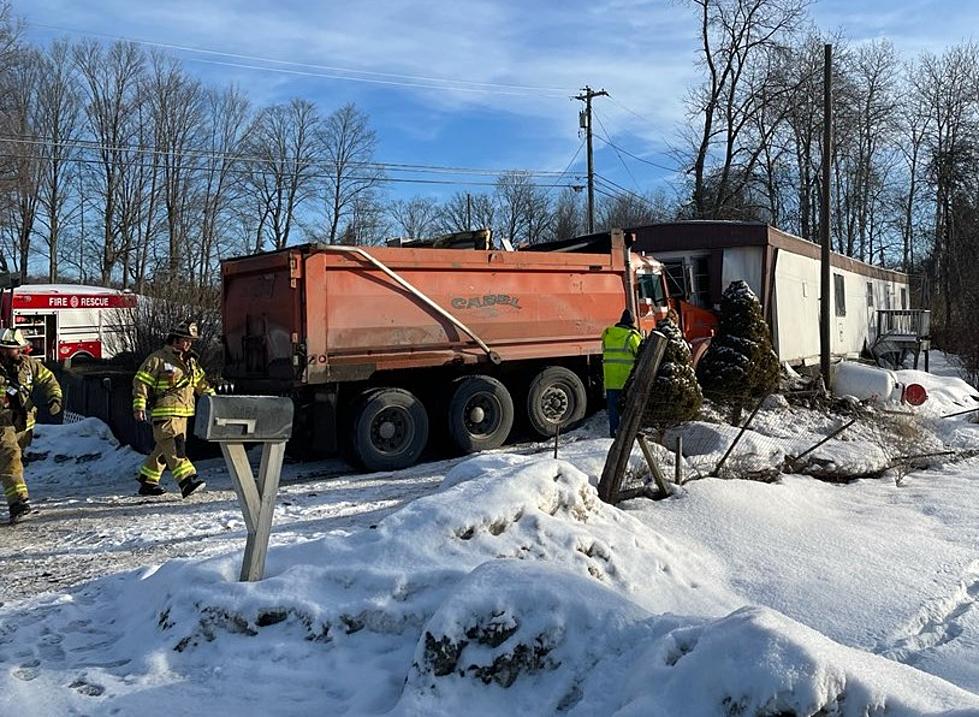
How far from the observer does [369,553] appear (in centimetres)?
472

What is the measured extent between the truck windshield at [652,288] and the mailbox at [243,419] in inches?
347

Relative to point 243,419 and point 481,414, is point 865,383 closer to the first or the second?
point 481,414

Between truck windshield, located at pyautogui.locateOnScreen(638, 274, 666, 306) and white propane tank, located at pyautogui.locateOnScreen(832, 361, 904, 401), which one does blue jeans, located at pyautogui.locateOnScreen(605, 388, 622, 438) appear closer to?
truck windshield, located at pyautogui.locateOnScreen(638, 274, 666, 306)

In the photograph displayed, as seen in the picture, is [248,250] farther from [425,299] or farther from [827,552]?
[827,552]

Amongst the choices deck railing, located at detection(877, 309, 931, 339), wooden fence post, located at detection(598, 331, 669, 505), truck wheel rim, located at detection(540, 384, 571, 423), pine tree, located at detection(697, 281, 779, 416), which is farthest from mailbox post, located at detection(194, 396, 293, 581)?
deck railing, located at detection(877, 309, 931, 339)

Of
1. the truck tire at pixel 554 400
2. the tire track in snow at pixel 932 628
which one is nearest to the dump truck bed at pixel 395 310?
the truck tire at pixel 554 400

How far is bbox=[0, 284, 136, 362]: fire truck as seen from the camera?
22.7 m

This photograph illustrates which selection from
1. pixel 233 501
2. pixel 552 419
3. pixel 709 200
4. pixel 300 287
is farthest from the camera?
pixel 709 200

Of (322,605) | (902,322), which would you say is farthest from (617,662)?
(902,322)

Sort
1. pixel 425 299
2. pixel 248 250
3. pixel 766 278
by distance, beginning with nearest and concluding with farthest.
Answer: pixel 425 299, pixel 766 278, pixel 248 250

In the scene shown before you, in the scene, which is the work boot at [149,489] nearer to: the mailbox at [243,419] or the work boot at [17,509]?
the work boot at [17,509]

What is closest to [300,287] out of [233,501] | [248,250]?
[233,501]

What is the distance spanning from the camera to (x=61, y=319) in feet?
76.3

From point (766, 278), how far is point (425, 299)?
822 cm
